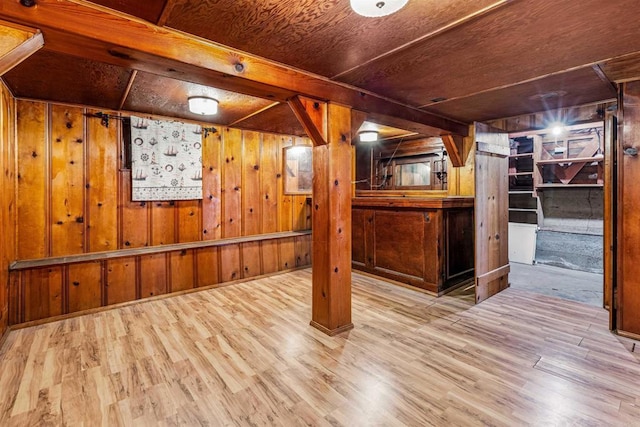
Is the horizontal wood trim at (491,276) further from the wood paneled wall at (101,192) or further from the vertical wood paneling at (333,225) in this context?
the wood paneled wall at (101,192)

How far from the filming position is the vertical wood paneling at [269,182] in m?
4.48

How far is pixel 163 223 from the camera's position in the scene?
12.0 feet

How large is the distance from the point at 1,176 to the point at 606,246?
544cm

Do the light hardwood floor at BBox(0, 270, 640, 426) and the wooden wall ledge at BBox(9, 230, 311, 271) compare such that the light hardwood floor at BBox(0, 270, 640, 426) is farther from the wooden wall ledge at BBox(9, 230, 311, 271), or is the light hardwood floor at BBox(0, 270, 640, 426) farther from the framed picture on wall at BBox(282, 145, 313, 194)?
the framed picture on wall at BBox(282, 145, 313, 194)

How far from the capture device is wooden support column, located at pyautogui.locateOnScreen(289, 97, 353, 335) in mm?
2525

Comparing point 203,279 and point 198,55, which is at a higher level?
point 198,55

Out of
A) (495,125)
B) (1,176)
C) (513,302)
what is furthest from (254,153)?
(513,302)

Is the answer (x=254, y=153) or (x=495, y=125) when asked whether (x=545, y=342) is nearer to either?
(x=495, y=125)

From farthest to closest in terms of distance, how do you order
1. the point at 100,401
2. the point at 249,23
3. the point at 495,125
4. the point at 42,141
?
1. the point at 495,125
2. the point at 42,141
3. the point at 100,401
4. the point at 249,23

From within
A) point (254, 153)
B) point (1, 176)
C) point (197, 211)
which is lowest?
point (197, 211)

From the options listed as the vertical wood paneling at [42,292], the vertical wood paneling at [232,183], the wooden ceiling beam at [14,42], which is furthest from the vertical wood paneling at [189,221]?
the wooden ceiling beam at [14,42]

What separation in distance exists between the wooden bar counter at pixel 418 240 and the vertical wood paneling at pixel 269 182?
1219 millimetres

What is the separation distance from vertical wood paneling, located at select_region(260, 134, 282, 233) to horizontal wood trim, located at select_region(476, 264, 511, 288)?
2.79m

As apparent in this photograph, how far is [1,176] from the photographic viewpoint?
7.82 feet
